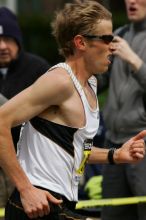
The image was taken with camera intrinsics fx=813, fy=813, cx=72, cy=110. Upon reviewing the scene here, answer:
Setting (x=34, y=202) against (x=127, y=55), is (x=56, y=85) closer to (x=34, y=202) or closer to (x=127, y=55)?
(x=34, y=202)

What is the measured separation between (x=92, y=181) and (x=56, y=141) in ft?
10.0

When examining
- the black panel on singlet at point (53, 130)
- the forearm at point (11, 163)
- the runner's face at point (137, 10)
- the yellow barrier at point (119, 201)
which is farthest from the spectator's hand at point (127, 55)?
the forearm at point (11, 163)

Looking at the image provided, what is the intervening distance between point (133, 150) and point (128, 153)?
0.06 meters

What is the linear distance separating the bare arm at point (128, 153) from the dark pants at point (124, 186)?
1.22 m

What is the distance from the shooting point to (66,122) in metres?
4.02

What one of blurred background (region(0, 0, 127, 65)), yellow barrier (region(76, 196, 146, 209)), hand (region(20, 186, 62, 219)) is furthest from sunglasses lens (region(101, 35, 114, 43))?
blurred background (region(0, 0, 127, 65))

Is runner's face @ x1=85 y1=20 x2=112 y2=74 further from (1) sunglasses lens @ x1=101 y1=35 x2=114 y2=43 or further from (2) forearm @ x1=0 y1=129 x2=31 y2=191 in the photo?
(2) forearm @ x1=0 y1=129 x2=31 y2=191

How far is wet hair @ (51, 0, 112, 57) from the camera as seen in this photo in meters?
4.12

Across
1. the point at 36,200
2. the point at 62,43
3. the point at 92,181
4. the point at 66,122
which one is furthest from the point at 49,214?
the point at 92,181

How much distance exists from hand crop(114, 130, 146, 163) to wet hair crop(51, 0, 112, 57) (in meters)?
0.57

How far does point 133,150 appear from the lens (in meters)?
4.28

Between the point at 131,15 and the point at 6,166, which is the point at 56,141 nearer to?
the point at 6,166

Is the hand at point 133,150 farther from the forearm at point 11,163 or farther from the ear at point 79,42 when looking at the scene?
the forearm at point 11,163

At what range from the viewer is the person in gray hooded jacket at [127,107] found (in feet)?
18.7
